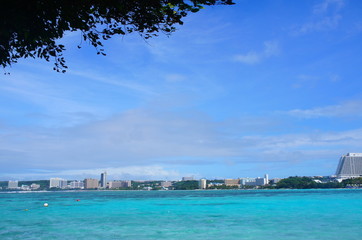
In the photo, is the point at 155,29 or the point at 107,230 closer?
the point at 155,29

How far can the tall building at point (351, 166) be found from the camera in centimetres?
17838

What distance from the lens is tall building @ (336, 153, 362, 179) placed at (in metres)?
178

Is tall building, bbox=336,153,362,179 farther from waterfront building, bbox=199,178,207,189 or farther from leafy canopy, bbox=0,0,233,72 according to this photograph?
leafy canopy, bbox=0,0,233,72

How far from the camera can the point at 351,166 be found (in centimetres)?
17900

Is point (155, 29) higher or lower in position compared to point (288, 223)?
higher

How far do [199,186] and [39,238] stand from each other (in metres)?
182

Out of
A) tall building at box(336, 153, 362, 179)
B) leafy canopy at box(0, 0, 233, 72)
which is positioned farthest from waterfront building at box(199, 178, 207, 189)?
leafy canopy at box(0, 0, 233, 72)

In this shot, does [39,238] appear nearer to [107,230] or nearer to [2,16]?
[107,230]

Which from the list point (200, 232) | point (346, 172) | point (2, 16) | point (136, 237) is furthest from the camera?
point (346, 172)

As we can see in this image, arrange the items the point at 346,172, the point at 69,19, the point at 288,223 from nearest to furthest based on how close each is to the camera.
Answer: the point at 69,19
the point at 288,223
the point at 346,172

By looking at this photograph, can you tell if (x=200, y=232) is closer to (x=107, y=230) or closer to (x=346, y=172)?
(x=107, y=230)

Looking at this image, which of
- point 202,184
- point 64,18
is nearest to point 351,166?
point 202,184

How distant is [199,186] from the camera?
196 metres

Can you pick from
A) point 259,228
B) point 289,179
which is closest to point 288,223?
point 259,228
